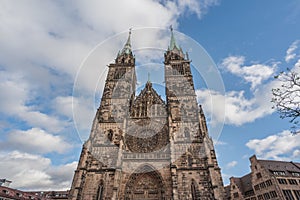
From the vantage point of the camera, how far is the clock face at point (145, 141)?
2000cm

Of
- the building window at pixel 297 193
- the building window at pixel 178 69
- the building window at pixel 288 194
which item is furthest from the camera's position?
the building window at pixel 178 69

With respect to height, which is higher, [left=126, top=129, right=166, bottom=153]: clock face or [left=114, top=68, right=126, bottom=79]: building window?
[left=114, top=68, right=126, bottom=79]: building window

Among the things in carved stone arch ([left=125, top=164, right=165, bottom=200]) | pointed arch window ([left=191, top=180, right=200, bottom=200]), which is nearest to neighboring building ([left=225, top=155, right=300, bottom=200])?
pointed arch window ([left=191, top=180, right=200, bottom=200])

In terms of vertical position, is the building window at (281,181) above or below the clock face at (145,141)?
below

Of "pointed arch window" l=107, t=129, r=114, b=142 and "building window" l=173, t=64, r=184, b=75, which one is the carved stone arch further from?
"building window" l=173, t=64, r=184, b=75

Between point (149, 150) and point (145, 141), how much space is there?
52.4 inches

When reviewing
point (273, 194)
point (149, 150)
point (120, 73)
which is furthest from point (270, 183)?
point (120, 73)

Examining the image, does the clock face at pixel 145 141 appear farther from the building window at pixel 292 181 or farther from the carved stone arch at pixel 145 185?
the building window at pixel 292 181

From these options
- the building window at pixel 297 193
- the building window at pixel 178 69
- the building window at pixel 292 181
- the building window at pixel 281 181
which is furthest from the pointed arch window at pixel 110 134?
the building window at pixel 297 193

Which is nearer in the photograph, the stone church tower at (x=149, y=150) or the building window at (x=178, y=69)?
the stone church tower at (x=149, y=150)

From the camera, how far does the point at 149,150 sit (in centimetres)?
1981

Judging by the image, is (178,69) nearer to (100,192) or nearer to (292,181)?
(100,192)

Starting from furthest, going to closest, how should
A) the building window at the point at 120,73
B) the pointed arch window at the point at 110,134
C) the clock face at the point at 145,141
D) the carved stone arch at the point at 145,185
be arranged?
the building window at the point at 120,73, the pointed arch window at the point at 110,134, the clock face at the point at 145,141, the carved stone arch at the point at 145,185

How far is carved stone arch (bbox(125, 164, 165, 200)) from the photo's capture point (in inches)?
667
